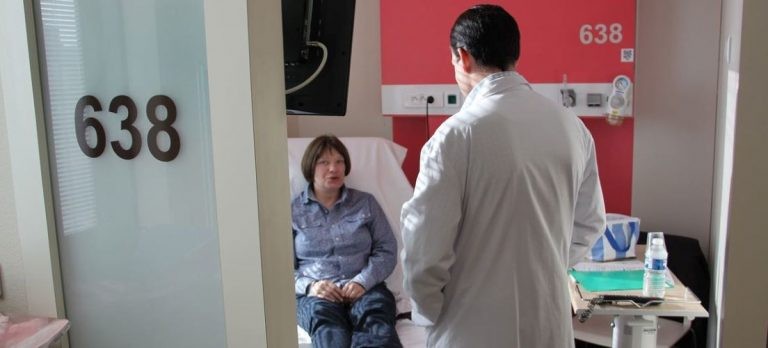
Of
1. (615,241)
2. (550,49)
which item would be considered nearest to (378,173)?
(550,49)

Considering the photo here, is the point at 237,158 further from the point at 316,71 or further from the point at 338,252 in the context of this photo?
the point at 338,252

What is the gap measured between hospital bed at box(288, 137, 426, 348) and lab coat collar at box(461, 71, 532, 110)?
1.33m

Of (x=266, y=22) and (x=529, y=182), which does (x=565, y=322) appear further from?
(x=266, y=22)

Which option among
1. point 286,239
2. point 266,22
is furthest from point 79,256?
point 266,22

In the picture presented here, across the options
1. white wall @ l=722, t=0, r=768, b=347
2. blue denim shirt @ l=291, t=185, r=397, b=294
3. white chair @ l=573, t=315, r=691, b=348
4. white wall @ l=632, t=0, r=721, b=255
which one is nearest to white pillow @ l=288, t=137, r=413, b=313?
blue denim shirt @ l=291, t=185, r=397, b=294

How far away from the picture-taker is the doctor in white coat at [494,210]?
150 centimetres

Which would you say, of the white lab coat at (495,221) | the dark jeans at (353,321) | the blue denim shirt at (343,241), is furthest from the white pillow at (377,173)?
the white lab coat at (495,221)

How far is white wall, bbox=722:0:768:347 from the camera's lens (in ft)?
4.01

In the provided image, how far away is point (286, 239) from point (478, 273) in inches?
19.8

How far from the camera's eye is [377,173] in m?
3.02

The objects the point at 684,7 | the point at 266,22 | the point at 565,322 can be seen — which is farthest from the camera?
the point at 684,7

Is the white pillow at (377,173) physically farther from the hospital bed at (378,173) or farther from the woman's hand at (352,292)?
the woman's hand at (352,292)

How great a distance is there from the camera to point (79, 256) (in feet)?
4.64

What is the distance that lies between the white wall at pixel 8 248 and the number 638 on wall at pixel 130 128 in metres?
0.19
